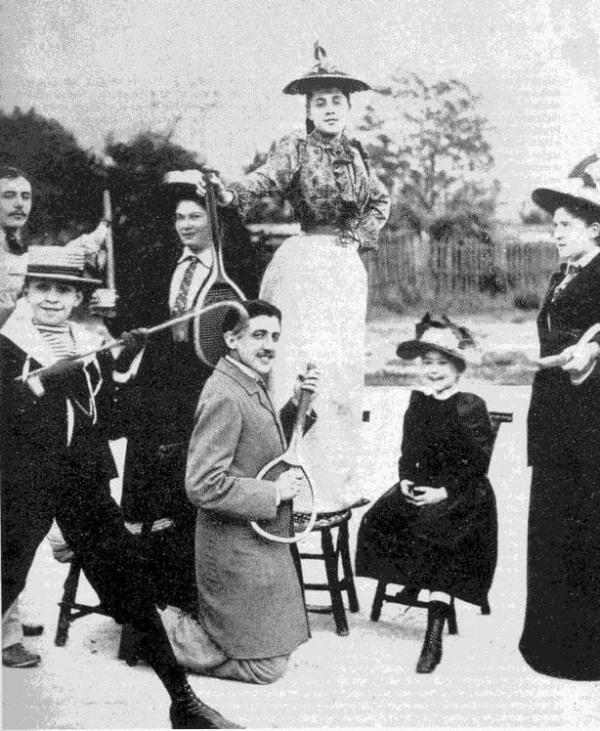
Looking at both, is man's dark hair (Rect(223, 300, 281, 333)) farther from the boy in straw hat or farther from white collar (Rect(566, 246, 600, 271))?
white collar (Rect(566, 246, 600, 271))

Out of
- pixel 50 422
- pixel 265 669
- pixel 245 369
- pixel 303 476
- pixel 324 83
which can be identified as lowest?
pixel 265 669

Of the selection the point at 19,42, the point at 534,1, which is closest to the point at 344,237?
the point at 534,1

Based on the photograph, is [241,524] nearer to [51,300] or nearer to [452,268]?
[51,300]

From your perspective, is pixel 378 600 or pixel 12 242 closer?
pixel 378 600

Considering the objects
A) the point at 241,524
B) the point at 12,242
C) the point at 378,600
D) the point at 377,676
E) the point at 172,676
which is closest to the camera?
A: the point at 172,676

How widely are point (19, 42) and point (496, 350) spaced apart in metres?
2.66

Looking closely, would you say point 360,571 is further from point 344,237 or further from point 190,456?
point 344,237

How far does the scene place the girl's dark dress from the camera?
400cm

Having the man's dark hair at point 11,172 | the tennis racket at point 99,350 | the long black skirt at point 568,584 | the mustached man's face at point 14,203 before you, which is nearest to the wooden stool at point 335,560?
the long black skirt at point 568,584

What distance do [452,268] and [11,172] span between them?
2.12 m

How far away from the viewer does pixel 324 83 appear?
4.16m

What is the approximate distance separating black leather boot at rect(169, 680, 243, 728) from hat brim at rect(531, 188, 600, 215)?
2.66m

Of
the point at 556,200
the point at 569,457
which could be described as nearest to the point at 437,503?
the point at 569,457

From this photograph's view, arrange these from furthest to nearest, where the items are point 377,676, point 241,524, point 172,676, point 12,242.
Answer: point 12,242
point 377,676
point 241,524
point 172,676
